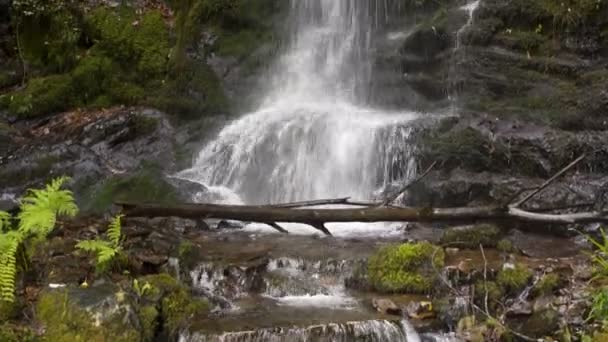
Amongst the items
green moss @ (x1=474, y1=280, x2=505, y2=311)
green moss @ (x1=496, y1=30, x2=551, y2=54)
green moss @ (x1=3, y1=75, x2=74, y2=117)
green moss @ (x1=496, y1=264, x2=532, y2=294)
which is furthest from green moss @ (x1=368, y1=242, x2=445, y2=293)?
green moss @ (x1=3, y1=75, x2=74, y2=117)

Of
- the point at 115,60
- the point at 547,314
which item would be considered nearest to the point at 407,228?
the point at 547,314

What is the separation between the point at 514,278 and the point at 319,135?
570cm

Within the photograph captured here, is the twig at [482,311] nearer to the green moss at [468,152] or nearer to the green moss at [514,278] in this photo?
the green moss at [514,278]

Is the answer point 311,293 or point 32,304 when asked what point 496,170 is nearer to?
point 311,293

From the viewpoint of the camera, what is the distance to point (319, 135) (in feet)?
37.5

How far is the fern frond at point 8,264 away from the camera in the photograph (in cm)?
532

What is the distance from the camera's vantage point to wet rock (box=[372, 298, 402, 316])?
6027 millimetres

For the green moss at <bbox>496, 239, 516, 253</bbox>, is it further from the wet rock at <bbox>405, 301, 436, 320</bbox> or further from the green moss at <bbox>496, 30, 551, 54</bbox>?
the green moss at <bbox>496, 30, 551, 54</bbox>

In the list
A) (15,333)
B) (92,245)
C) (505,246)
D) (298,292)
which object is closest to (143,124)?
(92,245)

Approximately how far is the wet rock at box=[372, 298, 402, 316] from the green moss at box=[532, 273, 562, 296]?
1.38 m

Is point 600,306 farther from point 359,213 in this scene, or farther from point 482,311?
point 359,213

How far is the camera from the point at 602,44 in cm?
1107

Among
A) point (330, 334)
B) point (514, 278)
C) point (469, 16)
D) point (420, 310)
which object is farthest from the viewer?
point (469, 16)

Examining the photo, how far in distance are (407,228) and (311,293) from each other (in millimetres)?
3001
